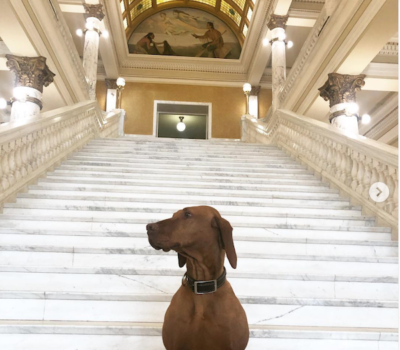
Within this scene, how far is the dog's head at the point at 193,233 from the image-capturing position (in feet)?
5.10

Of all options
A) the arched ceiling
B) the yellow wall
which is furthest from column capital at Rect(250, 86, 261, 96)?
the arched ceiling

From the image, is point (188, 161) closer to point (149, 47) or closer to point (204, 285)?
point (204, 285)

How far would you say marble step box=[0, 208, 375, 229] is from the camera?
3594 mm

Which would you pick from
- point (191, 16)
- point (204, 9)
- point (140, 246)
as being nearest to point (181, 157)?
point (140, 246)

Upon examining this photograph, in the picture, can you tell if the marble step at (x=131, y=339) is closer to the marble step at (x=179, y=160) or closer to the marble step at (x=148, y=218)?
the marble step at (x=148, y=218)

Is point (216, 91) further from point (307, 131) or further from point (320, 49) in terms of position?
point (307, 131)

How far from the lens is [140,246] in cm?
318

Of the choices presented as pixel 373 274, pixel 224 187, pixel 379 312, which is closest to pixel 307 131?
pixel 224 187

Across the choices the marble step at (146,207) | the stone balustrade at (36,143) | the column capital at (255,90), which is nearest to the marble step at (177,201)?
the marble step at (146,207)

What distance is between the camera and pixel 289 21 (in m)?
11.3

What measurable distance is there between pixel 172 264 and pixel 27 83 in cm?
599

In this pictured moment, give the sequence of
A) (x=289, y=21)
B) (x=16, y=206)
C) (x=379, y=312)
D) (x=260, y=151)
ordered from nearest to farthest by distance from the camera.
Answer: (x=379, y=312) → (x=16, y=206) → (x=260, y=151) → (x=289, y=21)

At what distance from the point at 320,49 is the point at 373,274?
6.36 m

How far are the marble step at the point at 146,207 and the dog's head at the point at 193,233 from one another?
2.32 meters
